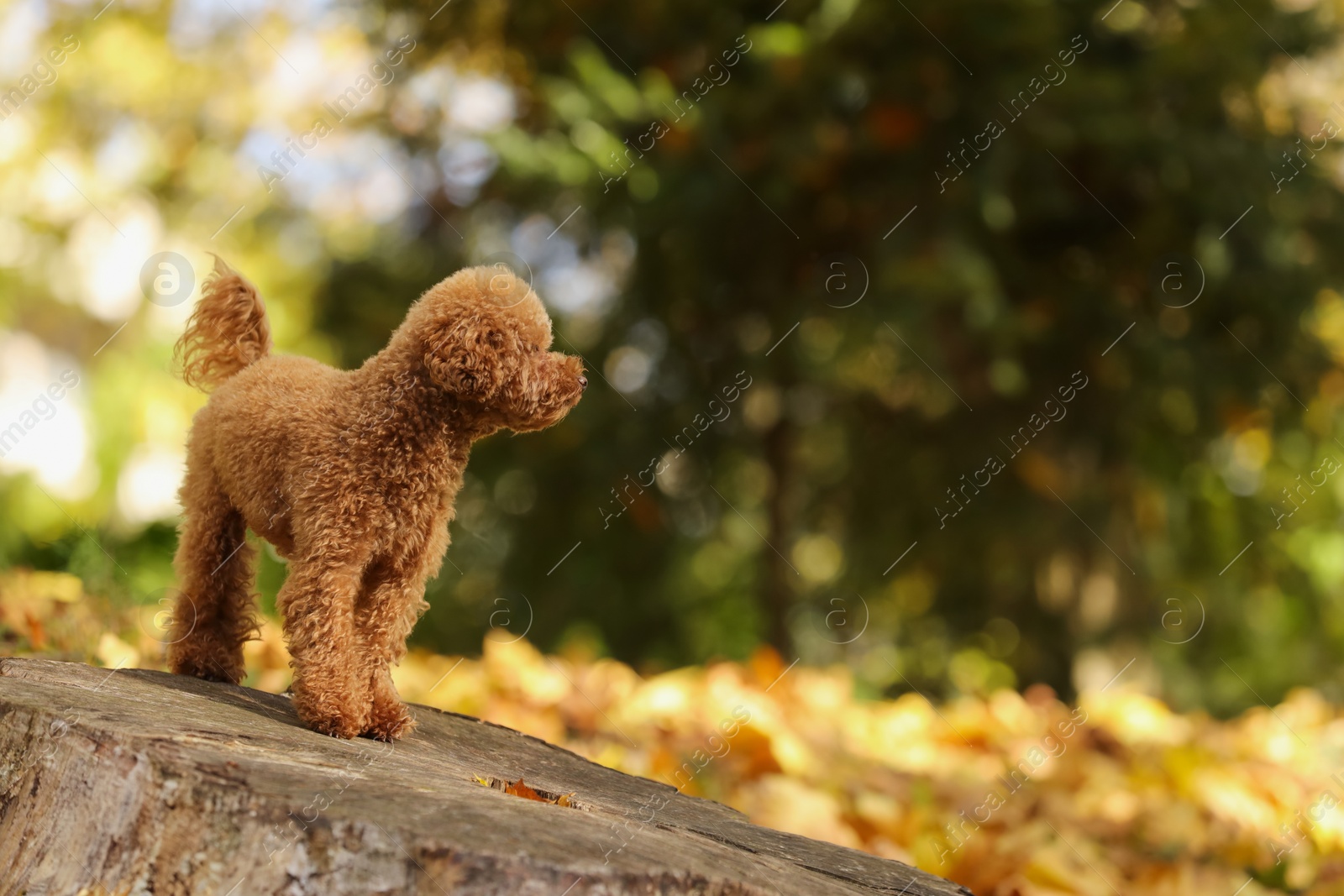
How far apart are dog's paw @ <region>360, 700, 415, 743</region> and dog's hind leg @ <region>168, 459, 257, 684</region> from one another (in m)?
0.56

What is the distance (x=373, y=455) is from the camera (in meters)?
2.28

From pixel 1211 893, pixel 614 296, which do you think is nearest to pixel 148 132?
pixel 614 296

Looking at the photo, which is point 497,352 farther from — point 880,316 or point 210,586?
point 880,316

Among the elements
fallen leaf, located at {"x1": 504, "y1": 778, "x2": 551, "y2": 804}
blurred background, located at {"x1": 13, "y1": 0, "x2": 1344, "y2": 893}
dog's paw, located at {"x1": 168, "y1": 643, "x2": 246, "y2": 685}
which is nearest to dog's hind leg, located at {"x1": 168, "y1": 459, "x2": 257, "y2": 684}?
dog's paw, located at {"x1": 168, "y1": 643, "x2": 246, "y2": 685}

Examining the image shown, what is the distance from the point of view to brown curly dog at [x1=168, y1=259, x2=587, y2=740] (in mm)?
2223

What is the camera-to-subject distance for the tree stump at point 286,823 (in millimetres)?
1604

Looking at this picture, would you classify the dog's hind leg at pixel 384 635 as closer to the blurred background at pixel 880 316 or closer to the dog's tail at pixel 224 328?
the dog's tail at pixel 224 328

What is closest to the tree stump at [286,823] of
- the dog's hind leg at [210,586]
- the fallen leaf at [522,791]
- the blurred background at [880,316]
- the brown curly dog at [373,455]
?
the fallen leaf at [522,791]

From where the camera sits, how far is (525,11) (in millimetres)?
5863

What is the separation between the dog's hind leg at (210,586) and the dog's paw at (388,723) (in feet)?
1.85

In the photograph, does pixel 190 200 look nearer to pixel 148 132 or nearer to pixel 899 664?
pixel 148 132

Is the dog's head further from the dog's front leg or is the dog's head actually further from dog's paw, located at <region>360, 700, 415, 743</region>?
dog's paw, located at <region>360, 700, 415, 743</region>

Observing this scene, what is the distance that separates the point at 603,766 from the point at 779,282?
3.53 meters

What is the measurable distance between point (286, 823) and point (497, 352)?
0.96 meters
